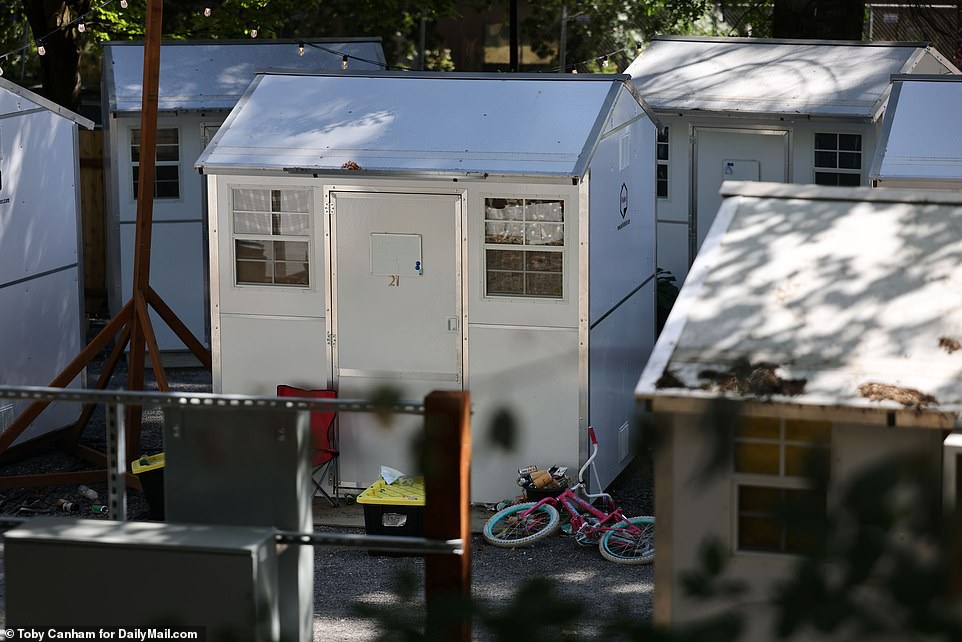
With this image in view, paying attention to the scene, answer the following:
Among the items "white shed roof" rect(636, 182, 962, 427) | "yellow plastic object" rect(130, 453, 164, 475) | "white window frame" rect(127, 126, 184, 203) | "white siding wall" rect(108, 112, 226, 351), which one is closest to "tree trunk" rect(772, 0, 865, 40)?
"white siding wall" rect(108, 112, 226, 351)

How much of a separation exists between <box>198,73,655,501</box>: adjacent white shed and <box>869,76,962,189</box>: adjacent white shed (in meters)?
2.00

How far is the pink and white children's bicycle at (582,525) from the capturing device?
8867 millimetres

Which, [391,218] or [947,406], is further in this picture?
[391,218]

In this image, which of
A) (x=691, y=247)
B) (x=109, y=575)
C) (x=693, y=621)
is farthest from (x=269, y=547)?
(x=691, y=247)

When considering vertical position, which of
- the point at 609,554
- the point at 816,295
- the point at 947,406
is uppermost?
the point at 816,295

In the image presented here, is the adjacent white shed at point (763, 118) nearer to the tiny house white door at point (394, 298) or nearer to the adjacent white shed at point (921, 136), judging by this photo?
the adjacent white shed at point (921, 136)

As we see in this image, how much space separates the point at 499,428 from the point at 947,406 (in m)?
1.69

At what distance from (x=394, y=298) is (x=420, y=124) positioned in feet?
4.02

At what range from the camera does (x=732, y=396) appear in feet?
15.9

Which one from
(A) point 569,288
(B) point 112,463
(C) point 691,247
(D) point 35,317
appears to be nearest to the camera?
(B) point 112,463

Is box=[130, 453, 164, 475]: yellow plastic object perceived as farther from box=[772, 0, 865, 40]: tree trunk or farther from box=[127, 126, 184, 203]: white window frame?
box=[772, 0, 865, 40]: tree trunk

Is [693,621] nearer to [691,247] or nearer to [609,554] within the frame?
[609,554]

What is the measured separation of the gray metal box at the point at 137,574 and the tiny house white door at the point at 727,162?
9.81 m

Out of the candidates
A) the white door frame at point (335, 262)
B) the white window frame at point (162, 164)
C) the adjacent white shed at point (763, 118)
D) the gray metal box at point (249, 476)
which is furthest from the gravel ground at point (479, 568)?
the adjacent white shed at point (763, 118)
